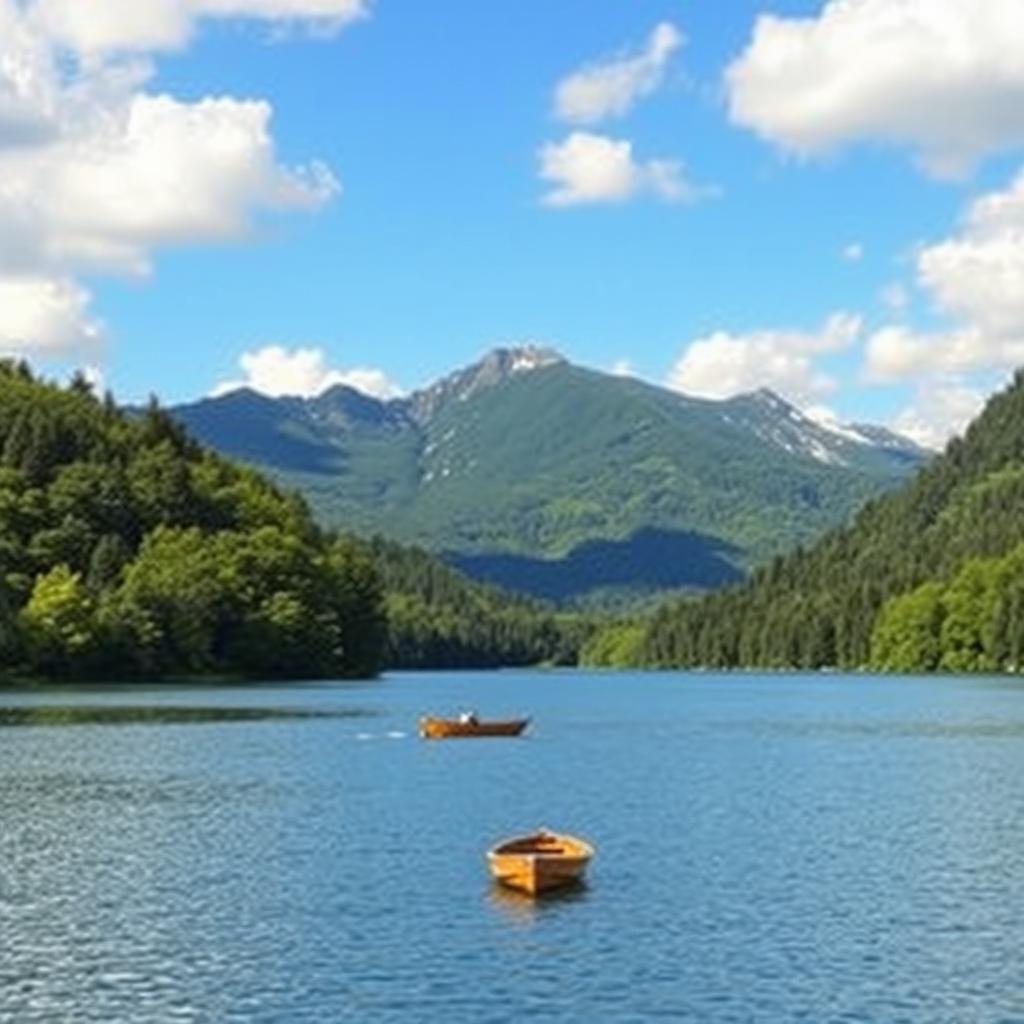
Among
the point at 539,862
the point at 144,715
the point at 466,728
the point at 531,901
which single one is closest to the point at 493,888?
the point at 539,862

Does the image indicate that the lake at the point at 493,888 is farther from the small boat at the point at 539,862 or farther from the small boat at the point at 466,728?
the small boat at the point at 466,728

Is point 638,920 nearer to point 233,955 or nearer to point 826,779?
point 233,955

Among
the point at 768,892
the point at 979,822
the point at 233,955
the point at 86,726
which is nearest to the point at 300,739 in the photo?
the point at 86,726

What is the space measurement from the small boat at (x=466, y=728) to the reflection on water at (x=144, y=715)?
48.9ft

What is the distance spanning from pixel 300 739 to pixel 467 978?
87.9 meters

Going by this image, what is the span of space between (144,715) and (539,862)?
10178 centimetres

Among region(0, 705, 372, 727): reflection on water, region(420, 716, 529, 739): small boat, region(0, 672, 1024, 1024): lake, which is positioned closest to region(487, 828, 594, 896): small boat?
region(0, 672, 1024, 1024): lake

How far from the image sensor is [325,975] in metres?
51.9

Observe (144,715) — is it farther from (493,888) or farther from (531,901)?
(531,901)

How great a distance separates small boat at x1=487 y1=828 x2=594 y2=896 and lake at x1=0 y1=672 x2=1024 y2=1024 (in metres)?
1.03

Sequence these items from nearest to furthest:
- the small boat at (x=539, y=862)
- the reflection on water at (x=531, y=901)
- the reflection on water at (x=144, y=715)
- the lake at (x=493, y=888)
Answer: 1. the lake at (x=493, y=888)
2. the reflection on water at (x=531, y=901)
3. the small boat at (x=539, y=862)
4. the reflection on water at (x=144, y=715)

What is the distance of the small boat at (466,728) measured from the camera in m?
155

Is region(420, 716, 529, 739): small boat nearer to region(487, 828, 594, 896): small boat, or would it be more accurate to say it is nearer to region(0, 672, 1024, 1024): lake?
region(0, 672, 1024, 1024): lake

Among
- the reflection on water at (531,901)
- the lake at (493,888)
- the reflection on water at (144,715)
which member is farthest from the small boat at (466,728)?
the reflection on water at (531,901)
